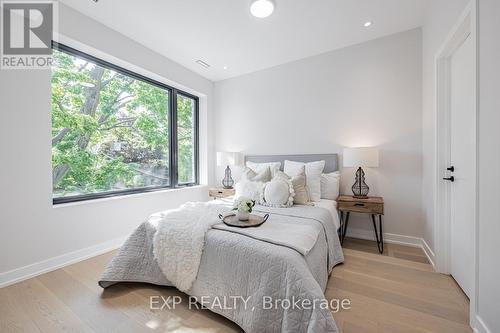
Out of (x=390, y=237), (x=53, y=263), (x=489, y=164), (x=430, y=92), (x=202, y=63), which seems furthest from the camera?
(x=202, y=63)

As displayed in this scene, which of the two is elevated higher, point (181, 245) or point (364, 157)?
point (364, 157)

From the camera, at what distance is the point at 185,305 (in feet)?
5.31

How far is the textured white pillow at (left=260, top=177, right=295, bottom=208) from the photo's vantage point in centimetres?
232

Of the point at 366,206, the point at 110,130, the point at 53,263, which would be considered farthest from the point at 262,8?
the point at 53,263

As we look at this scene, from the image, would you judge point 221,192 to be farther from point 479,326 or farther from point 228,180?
point 479,326

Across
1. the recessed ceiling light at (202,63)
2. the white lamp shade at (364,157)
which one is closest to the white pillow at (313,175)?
the white lamp shade at (364,157)

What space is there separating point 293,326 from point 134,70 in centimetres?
354

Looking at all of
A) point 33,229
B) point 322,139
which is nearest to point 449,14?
point 322,139

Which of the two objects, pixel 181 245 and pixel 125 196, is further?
pixel 125 196

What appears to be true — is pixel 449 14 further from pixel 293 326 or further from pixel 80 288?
pixel 80 288

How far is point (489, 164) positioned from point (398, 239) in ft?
6.26

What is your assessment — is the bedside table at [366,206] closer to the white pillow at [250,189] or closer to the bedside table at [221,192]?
the white pillow at [250,189]

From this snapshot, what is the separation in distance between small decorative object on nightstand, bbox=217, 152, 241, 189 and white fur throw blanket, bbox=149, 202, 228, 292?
1.99 m

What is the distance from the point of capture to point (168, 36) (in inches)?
108
